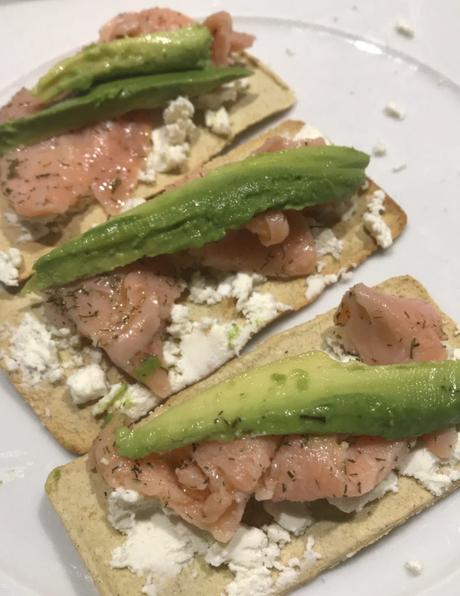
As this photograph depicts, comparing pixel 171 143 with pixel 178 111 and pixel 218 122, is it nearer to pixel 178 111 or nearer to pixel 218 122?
pixel 178 111

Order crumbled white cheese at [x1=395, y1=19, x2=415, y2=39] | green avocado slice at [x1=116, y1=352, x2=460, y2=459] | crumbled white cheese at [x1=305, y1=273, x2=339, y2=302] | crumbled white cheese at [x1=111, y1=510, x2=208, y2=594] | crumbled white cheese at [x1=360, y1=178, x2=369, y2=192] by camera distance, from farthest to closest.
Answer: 1. crumbled white cheese at [x1=395, y1=19, x2=415, y2=39]
2. crumbled white cheese at [x1=360, y1=178, x2=369, y2=192]
3. crumbled white cheese at [x1=305, y1=273, x2=339, y2=302]
4. crumbled white cheese at [x1=111, y1=510, x2=208, y2=594]
5. green avocado slice at [x1=116, y1=352, x2=460, y2=459]

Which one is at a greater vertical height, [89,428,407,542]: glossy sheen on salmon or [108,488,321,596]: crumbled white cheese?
[89,428,407,542]: glossy sheen on salmon

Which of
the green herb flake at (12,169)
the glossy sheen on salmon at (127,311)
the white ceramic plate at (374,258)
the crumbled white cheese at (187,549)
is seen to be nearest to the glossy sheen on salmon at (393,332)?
the white ceramic plate at (374,258)

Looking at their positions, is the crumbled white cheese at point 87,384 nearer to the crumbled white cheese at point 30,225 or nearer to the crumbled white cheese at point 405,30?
the crumbled white cheese at point 30,225

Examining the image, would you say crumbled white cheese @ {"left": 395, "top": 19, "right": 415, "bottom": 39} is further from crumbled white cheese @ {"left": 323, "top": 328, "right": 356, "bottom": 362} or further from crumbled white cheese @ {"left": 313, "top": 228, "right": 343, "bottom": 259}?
crumbled white cheese @ {"left": 323, "top": 328, "right": 356, "bottom": 362}

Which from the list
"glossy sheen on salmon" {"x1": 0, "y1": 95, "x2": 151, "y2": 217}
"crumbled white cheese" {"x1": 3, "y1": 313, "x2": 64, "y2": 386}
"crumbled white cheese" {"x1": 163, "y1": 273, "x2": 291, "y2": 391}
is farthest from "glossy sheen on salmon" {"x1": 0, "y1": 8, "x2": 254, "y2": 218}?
"crumbled white cheese" {"x1": 163, "y1": 273, "x2": 291, "y2": 391}

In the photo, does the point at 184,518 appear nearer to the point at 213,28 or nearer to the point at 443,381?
the point at 443,381
